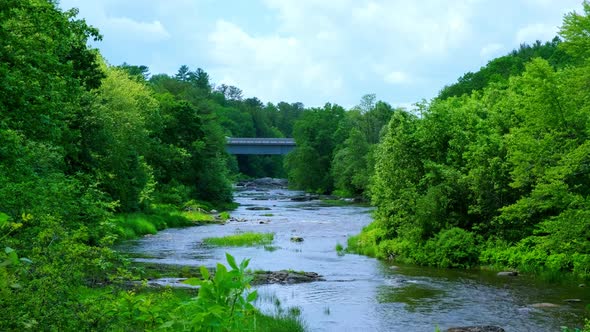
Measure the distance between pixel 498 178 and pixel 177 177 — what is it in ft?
135

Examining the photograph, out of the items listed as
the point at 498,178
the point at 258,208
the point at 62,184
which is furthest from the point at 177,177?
the point at 62,184

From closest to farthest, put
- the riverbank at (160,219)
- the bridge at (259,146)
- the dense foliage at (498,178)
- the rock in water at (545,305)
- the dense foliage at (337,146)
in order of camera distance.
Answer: the rock in water at (545,305) < the dense foliage at (498,178) < the riverbank at (160,219) < the dense foliage at (337,146) < the bridge at (259,146)

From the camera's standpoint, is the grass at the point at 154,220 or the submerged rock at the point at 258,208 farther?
the submerged rock at the point at 258,208

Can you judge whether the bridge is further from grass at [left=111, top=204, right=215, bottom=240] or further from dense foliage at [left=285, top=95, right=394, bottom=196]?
grass at [left=111, top=204, right=215, bottom=240]

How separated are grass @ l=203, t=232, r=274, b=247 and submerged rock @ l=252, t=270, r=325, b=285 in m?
10.8

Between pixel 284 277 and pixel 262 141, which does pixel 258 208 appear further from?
pixel 262 141

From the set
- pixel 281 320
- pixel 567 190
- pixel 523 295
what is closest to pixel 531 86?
pixel 567 190

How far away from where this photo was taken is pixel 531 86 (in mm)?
28156

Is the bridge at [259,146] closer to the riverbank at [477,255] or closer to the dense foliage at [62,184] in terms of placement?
the dense foliage at [62,184]

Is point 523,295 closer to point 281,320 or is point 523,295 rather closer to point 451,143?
point 281,320

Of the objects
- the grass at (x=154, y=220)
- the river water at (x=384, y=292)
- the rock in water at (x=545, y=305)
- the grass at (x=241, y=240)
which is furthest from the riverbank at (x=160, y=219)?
the rock in water at (x=545, y=305)

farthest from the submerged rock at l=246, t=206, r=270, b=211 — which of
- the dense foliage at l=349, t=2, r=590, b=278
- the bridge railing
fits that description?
the bridge railing

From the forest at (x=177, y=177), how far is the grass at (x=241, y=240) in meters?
5.53

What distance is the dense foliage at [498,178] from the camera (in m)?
25.2
